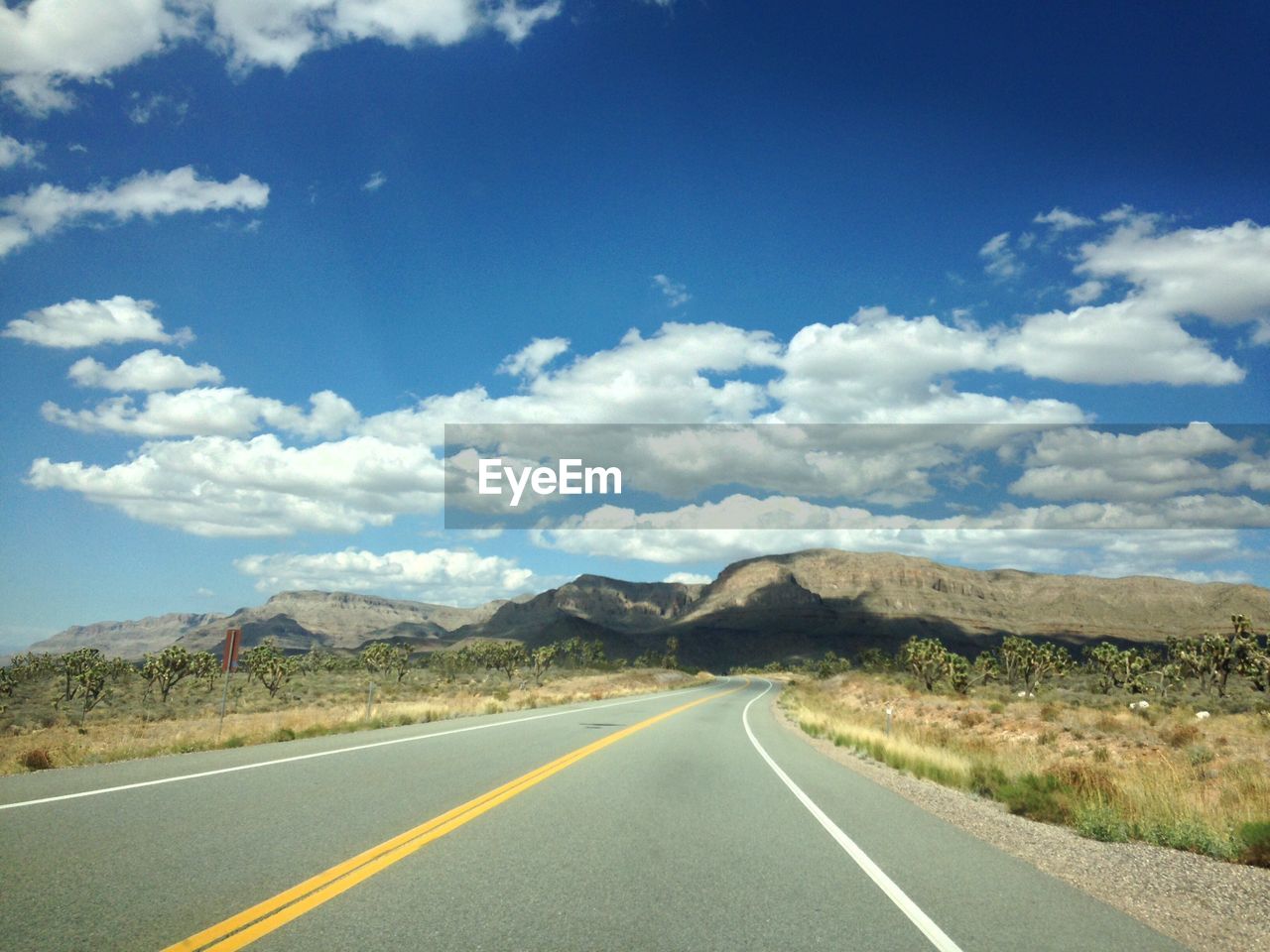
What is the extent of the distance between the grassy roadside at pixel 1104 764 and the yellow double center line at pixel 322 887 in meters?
7.35

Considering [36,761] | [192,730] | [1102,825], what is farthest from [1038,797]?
[192,730]

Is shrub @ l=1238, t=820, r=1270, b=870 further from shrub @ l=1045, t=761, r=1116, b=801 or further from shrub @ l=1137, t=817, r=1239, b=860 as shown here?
shrub @ l=1045, t=761, r=1116, b=801

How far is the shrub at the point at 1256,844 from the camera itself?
8.67 metres

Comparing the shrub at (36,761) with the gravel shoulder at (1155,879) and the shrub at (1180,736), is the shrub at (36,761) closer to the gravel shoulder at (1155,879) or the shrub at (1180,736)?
the gravel shoulder at (1155,879)


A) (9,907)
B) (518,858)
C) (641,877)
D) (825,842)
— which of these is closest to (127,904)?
(9,907)

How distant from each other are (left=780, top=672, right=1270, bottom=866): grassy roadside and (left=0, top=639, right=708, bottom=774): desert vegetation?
14.0 meters

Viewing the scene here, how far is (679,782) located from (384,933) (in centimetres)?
842

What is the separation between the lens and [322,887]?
19.5 ft

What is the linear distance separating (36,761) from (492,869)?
1068 cm

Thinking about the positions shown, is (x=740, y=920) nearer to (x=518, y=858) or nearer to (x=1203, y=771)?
(x=518, y=858)

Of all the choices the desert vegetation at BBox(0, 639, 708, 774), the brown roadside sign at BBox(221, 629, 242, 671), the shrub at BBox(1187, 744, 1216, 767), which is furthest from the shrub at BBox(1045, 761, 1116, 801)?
the brown roadside sign at BBox(221, 629, 242, 671)

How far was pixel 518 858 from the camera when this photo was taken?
23.2 feet

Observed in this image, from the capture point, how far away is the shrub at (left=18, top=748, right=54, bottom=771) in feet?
43.3

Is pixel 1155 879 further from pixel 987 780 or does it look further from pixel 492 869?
pixel 987 780
